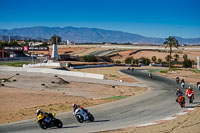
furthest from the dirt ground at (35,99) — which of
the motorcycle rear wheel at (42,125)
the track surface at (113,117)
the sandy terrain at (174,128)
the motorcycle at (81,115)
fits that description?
the sandy terrain at (174,128)

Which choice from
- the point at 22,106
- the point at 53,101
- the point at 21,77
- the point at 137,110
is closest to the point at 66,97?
the point at 53,101

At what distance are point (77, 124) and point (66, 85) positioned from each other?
22461mm

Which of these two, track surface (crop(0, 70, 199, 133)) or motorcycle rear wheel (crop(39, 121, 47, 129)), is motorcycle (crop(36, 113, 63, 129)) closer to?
motorcycle rear wheel (crop(39, 121, 47, 129))

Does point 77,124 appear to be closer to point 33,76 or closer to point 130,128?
point 130,128

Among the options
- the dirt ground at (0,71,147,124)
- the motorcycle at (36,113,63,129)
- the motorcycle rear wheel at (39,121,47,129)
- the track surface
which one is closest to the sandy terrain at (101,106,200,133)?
the track surface

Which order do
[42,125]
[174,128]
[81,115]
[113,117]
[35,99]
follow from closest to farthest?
[174,128] → [42,125] → [81,115] → [113,117] → [35,99]

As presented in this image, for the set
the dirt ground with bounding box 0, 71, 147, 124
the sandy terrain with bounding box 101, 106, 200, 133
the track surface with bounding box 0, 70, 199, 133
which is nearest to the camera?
the sandy terrain with bounding box 101, 106, 200, 133

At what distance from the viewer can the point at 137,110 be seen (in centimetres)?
2166

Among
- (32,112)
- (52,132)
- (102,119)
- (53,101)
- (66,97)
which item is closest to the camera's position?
(52,132)

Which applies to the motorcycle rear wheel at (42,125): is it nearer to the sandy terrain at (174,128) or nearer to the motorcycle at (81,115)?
the motorcycle at (81,115)

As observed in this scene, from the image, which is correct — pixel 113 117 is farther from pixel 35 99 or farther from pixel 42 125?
pixel 35 99

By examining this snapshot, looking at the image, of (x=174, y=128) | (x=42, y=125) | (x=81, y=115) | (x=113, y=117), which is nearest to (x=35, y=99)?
(x=113, y=117)

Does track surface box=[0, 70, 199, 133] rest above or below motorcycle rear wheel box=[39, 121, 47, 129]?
below

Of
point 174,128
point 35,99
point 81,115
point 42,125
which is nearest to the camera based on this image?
point 174,128
